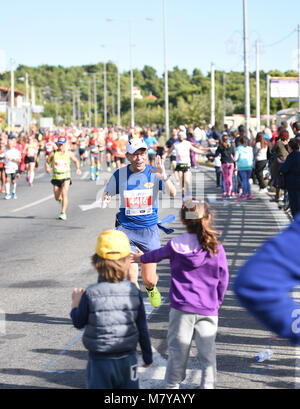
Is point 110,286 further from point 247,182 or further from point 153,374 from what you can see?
point 247,182

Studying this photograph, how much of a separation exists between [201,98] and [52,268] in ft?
235

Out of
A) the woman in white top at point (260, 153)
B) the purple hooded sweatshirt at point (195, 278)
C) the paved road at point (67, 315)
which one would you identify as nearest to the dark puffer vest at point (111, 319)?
the purple hooded sweatshirt at point (195, 278)

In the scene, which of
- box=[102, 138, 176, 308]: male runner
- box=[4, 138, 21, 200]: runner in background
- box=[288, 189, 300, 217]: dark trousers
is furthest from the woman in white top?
box=[102, 138, 176, 308]: male runner

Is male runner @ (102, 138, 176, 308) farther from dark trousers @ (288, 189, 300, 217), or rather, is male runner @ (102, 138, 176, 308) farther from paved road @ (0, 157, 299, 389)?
dark trousers @ (288, 189, 300, 217)

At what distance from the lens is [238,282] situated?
2.09 m

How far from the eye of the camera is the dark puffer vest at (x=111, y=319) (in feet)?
13.1

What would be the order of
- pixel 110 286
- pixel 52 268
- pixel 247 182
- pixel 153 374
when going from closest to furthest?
pixel 110 286 → pixel 153 374 → pixel 52 268 → pixel 247 182

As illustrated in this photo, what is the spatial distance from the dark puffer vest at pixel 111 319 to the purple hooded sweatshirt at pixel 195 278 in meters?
0.71

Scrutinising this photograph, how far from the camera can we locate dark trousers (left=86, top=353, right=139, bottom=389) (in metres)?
3.96

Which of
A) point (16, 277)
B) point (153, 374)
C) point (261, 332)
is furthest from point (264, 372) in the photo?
point (16, 277)

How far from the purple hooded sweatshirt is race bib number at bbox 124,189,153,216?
2917 millimetres

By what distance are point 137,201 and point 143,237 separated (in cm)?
36

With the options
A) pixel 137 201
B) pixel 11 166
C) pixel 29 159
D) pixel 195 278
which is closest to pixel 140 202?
pixel 137 201

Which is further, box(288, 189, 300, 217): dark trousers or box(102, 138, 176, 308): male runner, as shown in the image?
box(288, 189, 300, 217): dark trousers
